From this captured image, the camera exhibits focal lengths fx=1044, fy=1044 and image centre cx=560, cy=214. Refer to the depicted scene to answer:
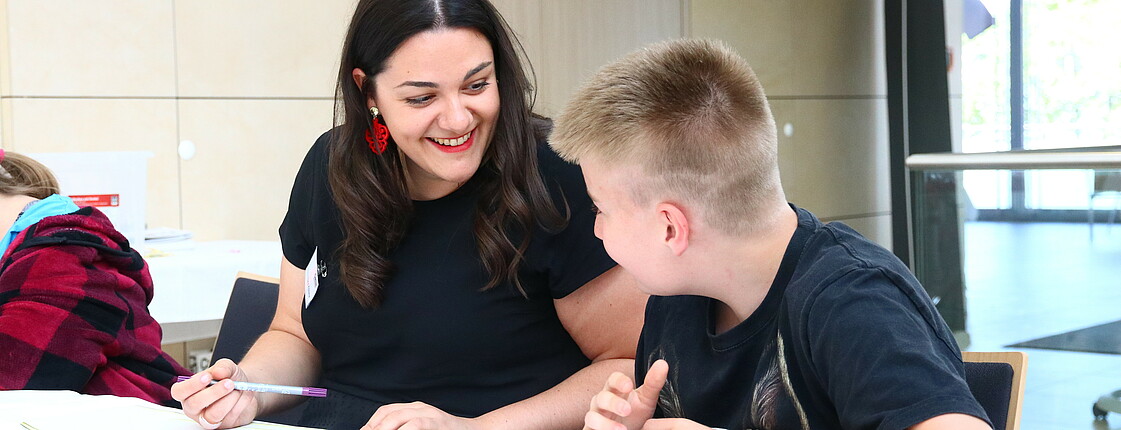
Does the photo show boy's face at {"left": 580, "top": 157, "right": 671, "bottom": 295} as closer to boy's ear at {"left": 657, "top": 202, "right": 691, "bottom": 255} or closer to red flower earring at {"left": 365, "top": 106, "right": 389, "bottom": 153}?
boy's ear at {"left": 657, "top": 202, "right": 691, "bottom": 255}

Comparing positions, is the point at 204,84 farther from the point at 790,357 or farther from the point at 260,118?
the point at 790,357

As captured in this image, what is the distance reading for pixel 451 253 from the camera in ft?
5.36

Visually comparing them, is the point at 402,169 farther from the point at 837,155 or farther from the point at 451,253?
the point at 837,155

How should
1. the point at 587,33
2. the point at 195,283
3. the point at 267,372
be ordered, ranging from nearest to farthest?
the point at 267,372 → the point at 195,283 → the point at 587,33

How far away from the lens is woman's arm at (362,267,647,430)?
1.52 metres

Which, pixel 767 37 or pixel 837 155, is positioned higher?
pixel 767 37

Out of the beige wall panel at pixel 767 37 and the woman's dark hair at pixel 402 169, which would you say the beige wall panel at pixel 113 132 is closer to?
the beige wall panel at pixel 767 37

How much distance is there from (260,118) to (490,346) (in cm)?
251

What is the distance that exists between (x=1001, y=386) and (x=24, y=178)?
1.65 m

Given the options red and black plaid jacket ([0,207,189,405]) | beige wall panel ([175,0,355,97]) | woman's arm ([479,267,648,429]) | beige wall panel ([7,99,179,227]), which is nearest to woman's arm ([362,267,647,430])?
woman's arm ([479,267,648,429])

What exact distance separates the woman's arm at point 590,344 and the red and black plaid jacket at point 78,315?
59cm

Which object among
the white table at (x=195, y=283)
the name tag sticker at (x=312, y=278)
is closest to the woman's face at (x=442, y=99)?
the name tag sticker at (x=312, y=278)

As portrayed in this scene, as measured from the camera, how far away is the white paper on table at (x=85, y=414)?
125 centimetres

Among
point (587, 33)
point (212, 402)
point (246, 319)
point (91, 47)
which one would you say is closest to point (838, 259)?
point (212, 402)
